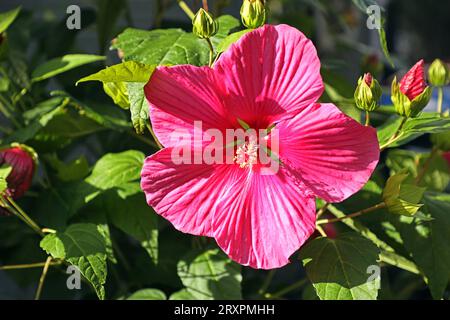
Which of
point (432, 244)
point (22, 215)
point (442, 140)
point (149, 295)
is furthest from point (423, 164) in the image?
point (22, 215)

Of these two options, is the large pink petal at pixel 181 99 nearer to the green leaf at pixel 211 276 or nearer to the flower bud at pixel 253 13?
the flower bud at pixel 253 13

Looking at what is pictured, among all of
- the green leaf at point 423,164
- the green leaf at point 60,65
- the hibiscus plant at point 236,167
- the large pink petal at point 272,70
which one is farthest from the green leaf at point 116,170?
the green leaf at point 423,164

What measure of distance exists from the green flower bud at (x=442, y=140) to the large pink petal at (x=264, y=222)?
27cm

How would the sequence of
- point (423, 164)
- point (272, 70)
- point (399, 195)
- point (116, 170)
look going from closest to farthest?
point (272, 70)
point (399, 195)
point (116, 170)
point (423, 164)

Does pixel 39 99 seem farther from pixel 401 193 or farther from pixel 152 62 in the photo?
pixel 401 193

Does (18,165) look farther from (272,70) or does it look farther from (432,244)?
(432,244)

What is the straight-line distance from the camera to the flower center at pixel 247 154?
2.28 feet

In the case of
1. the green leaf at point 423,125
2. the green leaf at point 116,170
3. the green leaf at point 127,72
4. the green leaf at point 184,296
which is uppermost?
the green leaf at point 127,72

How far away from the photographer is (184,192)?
0.68 metres

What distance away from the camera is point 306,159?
68cm

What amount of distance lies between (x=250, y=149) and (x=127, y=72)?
140mm

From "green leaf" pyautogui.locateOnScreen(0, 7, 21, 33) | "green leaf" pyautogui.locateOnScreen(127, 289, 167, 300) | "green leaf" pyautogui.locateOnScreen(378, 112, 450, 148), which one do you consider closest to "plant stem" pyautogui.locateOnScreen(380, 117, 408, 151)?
"green leaf" pyautogui.locateOnScreen(378, 112, 450, 148)

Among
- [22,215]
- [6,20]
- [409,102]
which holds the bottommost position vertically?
[22,215]
